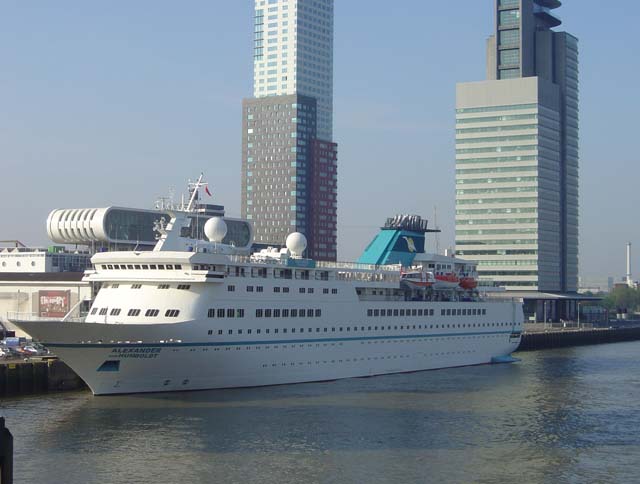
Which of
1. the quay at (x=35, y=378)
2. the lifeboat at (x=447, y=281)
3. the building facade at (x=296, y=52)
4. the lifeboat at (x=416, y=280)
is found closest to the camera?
the quay at (x=35, y=378)

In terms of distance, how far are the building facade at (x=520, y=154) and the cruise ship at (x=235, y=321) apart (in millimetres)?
70254

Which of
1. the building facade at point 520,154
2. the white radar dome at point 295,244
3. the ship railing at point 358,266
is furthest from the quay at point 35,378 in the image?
the building facade at point 520,154

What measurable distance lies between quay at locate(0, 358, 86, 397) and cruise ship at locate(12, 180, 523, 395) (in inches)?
111

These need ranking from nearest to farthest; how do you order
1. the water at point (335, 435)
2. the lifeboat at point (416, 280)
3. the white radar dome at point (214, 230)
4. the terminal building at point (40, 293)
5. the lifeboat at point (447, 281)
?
the water at point (335, 435) < the white radar dome at point (214, 230) < the lifeboat at point (416, 280) < the lifeboat at point (447, 281) < the terminal building at point (40, 293)

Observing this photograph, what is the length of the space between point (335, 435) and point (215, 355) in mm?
10537

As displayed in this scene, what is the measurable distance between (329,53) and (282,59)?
10.8 m

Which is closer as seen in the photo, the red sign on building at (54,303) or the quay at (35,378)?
the quay at (35,378)

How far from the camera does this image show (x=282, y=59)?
176m

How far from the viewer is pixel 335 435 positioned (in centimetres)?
3412

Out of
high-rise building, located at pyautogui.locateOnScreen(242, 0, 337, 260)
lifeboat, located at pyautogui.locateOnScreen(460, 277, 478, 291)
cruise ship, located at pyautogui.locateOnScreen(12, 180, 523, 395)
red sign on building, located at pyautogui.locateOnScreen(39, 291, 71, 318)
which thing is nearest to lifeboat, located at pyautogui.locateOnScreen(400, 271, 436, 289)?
cruise ship, located at pyautogui.locateOnScreen(12, 180, 523, 395)

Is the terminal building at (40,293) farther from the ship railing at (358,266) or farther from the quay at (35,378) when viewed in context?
the ship railing at (358,266)

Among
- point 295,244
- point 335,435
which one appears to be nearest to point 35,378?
point 295,244

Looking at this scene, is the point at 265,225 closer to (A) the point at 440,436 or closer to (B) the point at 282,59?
(B) the point at 282,59

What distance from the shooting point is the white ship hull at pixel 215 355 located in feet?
132
